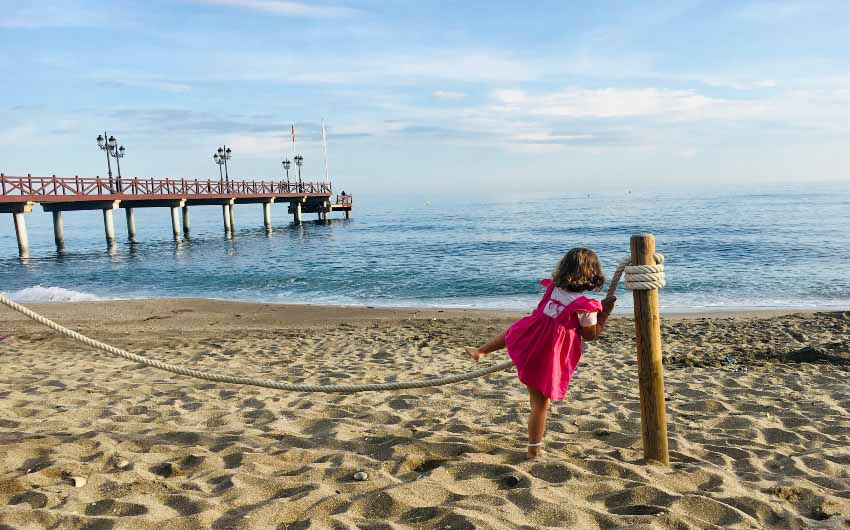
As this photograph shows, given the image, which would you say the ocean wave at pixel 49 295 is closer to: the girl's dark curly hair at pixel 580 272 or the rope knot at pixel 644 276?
the girl's dark curly hair at pixel 580 272

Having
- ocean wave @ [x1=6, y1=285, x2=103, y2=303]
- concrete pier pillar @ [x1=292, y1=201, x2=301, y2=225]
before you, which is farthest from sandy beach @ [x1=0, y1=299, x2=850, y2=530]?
concrete pier pillar @ [x1=292, y1=201, x2=301, y2=225]

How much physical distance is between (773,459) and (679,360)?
3.51 m

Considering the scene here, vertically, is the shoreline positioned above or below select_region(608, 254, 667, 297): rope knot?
below

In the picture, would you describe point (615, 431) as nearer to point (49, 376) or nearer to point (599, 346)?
point (599, 346)

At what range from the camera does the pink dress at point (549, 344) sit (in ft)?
10.9

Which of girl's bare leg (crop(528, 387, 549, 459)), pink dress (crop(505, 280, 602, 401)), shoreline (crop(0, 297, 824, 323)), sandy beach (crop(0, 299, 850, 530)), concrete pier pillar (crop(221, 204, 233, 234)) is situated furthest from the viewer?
concrete pier pillar (crop(221, 204, 233, 234))

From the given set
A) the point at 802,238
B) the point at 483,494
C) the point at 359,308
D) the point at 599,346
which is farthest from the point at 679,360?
the point at 802,238

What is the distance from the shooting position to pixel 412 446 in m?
3.78

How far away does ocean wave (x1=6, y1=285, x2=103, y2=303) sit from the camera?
16.6m

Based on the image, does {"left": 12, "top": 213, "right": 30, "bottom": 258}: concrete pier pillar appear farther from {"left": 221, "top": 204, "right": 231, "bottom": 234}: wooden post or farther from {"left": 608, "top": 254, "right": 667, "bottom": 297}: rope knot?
{"left": 608, "top": 254, "right": 667, "bottom": 297}: rope knot

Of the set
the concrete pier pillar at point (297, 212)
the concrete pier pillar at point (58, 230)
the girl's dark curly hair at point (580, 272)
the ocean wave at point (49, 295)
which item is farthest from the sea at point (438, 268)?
the girl's dark curly hair at point (580, 272)

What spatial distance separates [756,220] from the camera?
41.6m

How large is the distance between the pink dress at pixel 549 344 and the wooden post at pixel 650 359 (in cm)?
25

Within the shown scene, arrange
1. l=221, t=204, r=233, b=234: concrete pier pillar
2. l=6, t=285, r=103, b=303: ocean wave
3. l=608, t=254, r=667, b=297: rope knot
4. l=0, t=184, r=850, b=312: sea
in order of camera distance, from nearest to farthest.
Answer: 1. l=608, t=254, r=667, b=297: rope knot
2. l=0, t=184, r=850, b=312: sea
3. l=6, t=285, r=103, b=303: ocean wave
4. l=221, t=204, r=233, b=234: concrete pier pillar
